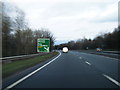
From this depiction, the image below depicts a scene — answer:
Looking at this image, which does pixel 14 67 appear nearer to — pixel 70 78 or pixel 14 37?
pixel 70 78

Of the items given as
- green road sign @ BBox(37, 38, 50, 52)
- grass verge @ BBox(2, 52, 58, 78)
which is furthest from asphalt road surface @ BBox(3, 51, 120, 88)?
green road sign @ BBox(37, 38, 50, 52)

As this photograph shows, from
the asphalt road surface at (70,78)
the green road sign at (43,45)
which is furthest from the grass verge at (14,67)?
the green road sign at (43,45)

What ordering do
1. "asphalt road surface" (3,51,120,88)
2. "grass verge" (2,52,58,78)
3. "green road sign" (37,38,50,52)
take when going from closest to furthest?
"asphalt road surface" (3,51,120,88) < "grass verge" (2,52,58,78) < "green road sign" (37,38,50,52)

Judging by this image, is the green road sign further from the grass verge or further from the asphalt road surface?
the asphalt road surface

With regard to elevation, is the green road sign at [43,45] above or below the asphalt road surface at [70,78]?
above

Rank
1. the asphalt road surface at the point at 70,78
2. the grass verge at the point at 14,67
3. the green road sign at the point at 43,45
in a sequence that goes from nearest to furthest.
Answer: the asphalt road surface at the point at 70,78, the grass verge at the point at 14,67, the green road sign at the point at 43,45

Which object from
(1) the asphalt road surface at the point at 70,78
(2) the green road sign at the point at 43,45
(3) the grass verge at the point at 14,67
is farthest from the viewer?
(2) the green road sign at the point at 43,45

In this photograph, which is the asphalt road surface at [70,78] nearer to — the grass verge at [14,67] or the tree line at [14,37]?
the grass verge at [14,67]

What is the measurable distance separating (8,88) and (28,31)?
1753 inches

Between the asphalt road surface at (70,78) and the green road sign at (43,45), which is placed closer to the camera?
the asphalt road surface at (70,78)

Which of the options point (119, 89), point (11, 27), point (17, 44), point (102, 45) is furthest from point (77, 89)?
point (102, 45)

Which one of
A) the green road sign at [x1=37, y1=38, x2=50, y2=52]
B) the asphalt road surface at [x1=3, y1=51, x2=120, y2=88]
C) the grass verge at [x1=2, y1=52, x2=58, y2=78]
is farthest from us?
the green road sign at [x1=37, y1=38, x2=50, y2=52]

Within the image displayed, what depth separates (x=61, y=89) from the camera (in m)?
7.05

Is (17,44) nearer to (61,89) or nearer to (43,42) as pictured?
(43,42)
